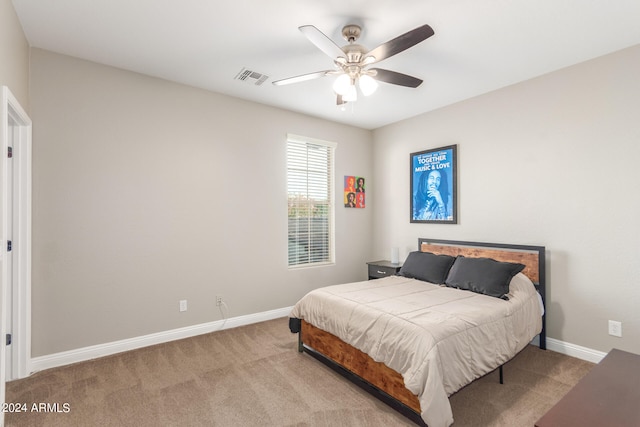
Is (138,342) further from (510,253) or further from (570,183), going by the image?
(570,183)

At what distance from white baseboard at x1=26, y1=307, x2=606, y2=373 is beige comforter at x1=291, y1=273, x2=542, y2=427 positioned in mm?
379

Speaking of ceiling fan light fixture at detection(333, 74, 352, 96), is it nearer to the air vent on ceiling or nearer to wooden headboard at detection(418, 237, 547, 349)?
the air vent on ceiling

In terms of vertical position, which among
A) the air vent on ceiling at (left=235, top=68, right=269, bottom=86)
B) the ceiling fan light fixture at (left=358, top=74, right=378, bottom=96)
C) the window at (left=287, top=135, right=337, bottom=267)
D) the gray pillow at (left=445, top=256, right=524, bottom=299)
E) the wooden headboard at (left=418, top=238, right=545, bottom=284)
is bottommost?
the gray pillow at (left=445, top=256, right=524, bottom=299)

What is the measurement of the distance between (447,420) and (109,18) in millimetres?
3616

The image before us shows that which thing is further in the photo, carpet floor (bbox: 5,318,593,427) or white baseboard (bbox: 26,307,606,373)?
white baseboard (bbox: 26,307,606,373)

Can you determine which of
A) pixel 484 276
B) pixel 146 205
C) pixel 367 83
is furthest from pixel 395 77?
pixel 146 205

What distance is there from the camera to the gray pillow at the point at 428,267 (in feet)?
11.4

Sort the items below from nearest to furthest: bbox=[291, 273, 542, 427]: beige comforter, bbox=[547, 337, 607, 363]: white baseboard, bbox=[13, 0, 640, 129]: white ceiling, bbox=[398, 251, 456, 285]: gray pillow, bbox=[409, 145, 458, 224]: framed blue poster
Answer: bbox=[291, 273, 542, 427]: beige comforter
bbox=[13, 0, 640, 129]: white ceiling
bbox=[547, 337, 607, 363]: white baseboard
bbox=[398, 251, 456, 285]: gray pillow
bbox=[409, 145, 458, 224]: framed blue poster

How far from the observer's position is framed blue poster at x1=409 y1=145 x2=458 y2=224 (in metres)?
4.09

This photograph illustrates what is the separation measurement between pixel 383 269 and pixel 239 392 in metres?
2.56

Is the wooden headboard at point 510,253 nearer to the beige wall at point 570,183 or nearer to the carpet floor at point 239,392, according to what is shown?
the beige wall at point 570,183

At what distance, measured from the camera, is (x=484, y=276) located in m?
3.05

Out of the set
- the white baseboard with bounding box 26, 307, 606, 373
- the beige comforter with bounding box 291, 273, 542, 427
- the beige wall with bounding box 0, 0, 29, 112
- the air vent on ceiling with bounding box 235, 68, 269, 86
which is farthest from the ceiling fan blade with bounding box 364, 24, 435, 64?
the white baseboard with bounding box 26, 307, 606, 373

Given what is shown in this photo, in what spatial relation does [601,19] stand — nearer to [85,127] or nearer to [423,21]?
[423,21]
